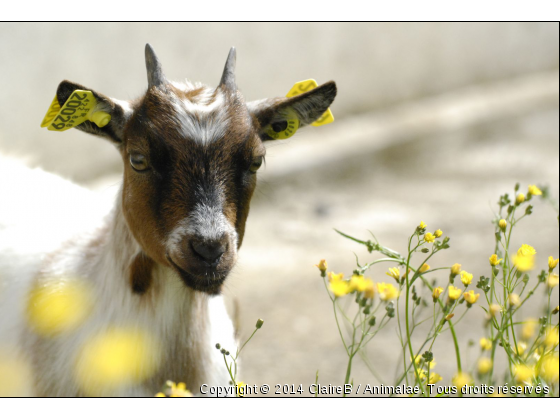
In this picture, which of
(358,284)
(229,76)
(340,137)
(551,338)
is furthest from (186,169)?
(340,137)

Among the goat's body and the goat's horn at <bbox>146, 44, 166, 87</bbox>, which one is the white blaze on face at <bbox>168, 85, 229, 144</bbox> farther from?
the goat's body

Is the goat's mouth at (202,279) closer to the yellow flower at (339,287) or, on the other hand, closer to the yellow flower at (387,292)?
the yellow flower at (339,287)

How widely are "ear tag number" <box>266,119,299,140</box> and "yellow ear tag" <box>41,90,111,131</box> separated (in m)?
0.78

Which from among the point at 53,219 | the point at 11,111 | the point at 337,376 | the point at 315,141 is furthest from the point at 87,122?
the point at 315,141

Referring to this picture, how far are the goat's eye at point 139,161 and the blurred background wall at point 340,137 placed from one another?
1855mm

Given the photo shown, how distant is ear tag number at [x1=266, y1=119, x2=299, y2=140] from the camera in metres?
2.80

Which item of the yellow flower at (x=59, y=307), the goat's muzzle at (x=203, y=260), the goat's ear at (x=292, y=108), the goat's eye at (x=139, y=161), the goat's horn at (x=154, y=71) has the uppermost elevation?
the goat's horn at (x=154, y=71)

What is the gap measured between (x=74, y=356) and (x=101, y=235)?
0.61 meters

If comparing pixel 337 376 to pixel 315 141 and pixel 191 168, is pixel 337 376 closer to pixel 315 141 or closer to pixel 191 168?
pixel 191 168

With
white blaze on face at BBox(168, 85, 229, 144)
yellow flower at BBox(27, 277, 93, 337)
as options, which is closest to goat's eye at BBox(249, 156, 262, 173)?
white blaze on face at BBox(168, 85, 229, 144)

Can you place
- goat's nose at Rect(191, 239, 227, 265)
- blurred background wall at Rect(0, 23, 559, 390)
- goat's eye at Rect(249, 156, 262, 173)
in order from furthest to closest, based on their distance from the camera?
blurred background wall at Rect(0, 23, 559, 390)
goat's eye at Rect(249, 156, 262, 173)
goat's nose at Rect(191, 239, 227, 265)

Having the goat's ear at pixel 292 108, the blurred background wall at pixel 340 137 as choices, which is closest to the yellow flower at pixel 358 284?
the goat's ear at pixel 292 108

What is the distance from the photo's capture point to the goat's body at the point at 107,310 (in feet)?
8.75

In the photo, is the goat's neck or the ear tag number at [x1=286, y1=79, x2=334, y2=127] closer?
the goat's neck
